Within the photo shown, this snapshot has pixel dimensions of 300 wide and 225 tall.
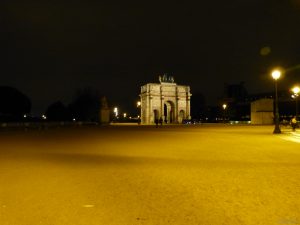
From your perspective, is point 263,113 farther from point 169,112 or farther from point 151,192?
point 169,112

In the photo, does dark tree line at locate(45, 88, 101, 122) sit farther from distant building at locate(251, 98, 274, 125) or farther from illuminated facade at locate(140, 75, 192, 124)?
distant building at locate(251, 98, 274, 125)

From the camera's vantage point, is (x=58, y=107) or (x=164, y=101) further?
(x=58, y=107)

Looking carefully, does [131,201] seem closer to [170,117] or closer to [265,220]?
[265,220]

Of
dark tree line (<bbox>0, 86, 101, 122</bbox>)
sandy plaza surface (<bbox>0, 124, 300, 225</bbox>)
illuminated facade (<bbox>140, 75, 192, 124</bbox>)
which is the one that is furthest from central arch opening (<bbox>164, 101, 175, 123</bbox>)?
sandy plaza surface (<bbox>0, 124, 300, 225</bbox>)

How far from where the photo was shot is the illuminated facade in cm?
9819

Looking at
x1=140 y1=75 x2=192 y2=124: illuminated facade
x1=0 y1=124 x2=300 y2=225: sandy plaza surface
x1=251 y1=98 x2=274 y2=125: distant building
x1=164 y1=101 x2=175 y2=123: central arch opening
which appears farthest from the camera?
x1=164 y1=101 x2=175 y2=123: central arch opening

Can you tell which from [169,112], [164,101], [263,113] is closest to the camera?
[263,113]

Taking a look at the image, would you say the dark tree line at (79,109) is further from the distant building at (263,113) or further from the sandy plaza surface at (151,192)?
the sandy plaza surface at (151,192)

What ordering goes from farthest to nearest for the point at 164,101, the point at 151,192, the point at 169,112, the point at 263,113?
the point at 169,112, the point at 164,101, the point at 263,113, the point at 151,192

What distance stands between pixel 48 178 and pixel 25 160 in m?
4.08

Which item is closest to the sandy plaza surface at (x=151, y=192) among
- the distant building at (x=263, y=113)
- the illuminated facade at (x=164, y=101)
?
the distant building at (x=263, y=113)

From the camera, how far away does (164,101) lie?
102 m

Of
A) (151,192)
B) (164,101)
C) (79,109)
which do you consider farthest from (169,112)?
(151,192)

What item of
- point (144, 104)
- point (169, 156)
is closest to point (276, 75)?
point (169, 156)
